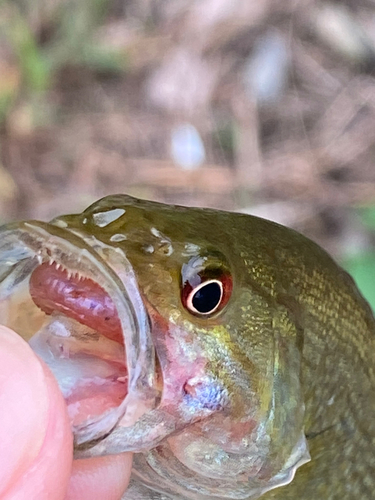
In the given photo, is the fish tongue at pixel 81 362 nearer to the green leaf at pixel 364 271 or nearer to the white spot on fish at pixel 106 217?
the white spot on fish at pixel 106 217

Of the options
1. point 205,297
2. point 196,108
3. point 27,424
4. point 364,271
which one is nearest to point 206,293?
point 205,297

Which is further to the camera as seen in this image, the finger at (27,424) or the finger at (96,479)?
the finger at (96,479)

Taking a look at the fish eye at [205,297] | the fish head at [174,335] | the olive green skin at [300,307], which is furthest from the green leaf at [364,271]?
the fish eye at [205,297]

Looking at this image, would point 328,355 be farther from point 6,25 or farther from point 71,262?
point 6,25

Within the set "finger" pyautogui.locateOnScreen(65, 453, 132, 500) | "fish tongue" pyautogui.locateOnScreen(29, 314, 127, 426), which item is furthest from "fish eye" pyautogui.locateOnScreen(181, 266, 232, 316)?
"finger" pyautogui.locateOnScreen(65, 453, 132, 500)

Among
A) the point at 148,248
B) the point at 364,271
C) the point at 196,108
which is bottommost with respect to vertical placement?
the point at 148,248

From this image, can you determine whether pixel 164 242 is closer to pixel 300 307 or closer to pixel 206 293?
pixel 206 293

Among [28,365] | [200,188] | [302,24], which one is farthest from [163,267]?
[302,24]
